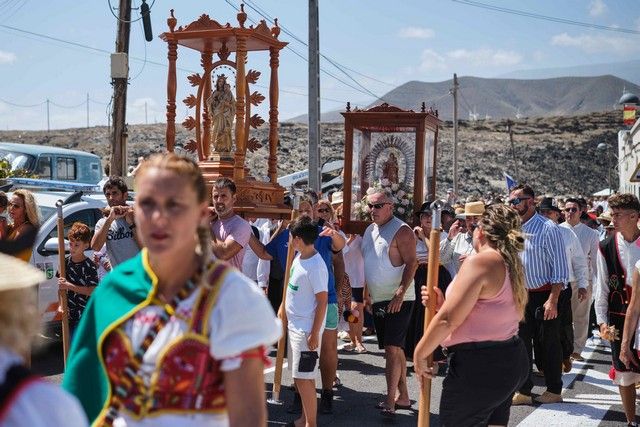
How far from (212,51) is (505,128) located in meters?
93.1

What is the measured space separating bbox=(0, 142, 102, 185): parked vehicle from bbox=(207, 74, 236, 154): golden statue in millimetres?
9334

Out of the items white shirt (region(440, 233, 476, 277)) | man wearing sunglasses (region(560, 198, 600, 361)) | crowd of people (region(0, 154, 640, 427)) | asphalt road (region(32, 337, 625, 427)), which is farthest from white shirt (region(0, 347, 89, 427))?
man wearing sunglasses (region(560, 198, 600, 361))

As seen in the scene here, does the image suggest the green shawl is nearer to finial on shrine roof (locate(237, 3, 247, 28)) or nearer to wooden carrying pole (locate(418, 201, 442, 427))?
wooden carrying pole (locate(418, 201, 442, 427))

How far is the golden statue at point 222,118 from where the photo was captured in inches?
401

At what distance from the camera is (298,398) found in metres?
8.19

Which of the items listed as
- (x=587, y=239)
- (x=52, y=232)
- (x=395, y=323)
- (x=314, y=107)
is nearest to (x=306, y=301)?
(x=395, y=323)

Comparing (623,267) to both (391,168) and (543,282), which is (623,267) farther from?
(391,168)

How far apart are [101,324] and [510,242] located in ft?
9.70

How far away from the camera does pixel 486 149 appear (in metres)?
86.7

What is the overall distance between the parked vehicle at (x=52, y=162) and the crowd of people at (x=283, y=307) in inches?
391

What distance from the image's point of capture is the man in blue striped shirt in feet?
27.9

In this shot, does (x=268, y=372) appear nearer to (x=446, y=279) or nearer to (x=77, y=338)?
(x=446, y=279)

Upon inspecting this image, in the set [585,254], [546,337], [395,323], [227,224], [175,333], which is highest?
[227,224]

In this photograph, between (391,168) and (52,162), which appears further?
(52,162)
